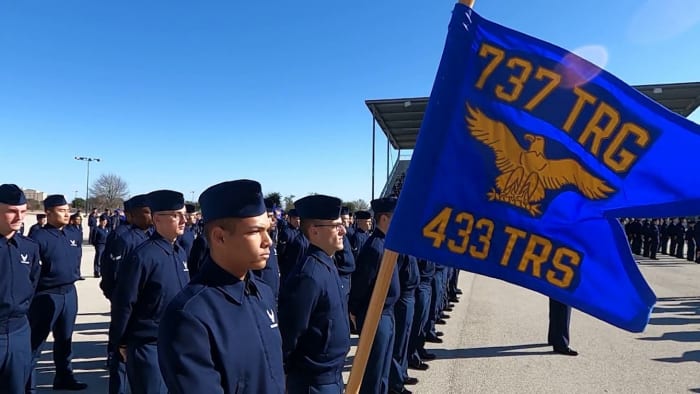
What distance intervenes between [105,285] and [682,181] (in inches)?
214

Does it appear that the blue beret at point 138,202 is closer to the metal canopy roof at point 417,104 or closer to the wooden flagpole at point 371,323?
the wooden flagpole at point 371,323

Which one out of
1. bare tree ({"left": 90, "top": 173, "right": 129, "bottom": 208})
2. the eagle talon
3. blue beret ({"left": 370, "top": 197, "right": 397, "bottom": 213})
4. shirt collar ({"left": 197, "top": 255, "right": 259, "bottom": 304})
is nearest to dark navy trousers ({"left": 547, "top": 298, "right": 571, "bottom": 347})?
blue beret ({"left": 370, "top": 197, "right": 397, "bottom": 213})

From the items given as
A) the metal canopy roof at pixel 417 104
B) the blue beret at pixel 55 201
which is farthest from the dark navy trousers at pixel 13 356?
the metal canopy roof at pixel 417 104

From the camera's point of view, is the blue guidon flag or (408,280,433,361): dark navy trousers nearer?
the blue guidon flag

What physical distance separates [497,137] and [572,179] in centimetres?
39

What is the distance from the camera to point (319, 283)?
9.61 feet

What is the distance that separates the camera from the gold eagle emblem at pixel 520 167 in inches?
85.0

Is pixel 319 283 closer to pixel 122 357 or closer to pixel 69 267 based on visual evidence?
pixel 122 357

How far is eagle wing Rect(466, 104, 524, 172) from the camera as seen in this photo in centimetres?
218

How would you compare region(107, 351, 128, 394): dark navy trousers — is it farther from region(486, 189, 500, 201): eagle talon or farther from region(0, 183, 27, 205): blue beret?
region(486, 189, 500, 201): eagle talon

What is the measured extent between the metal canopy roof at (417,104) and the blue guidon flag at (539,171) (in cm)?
1823

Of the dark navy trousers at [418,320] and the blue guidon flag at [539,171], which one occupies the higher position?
the blue guidon flag at [539,171]

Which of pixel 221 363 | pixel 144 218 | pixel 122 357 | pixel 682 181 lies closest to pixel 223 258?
pixel 221 363


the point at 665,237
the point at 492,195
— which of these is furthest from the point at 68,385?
the point at 665,237
